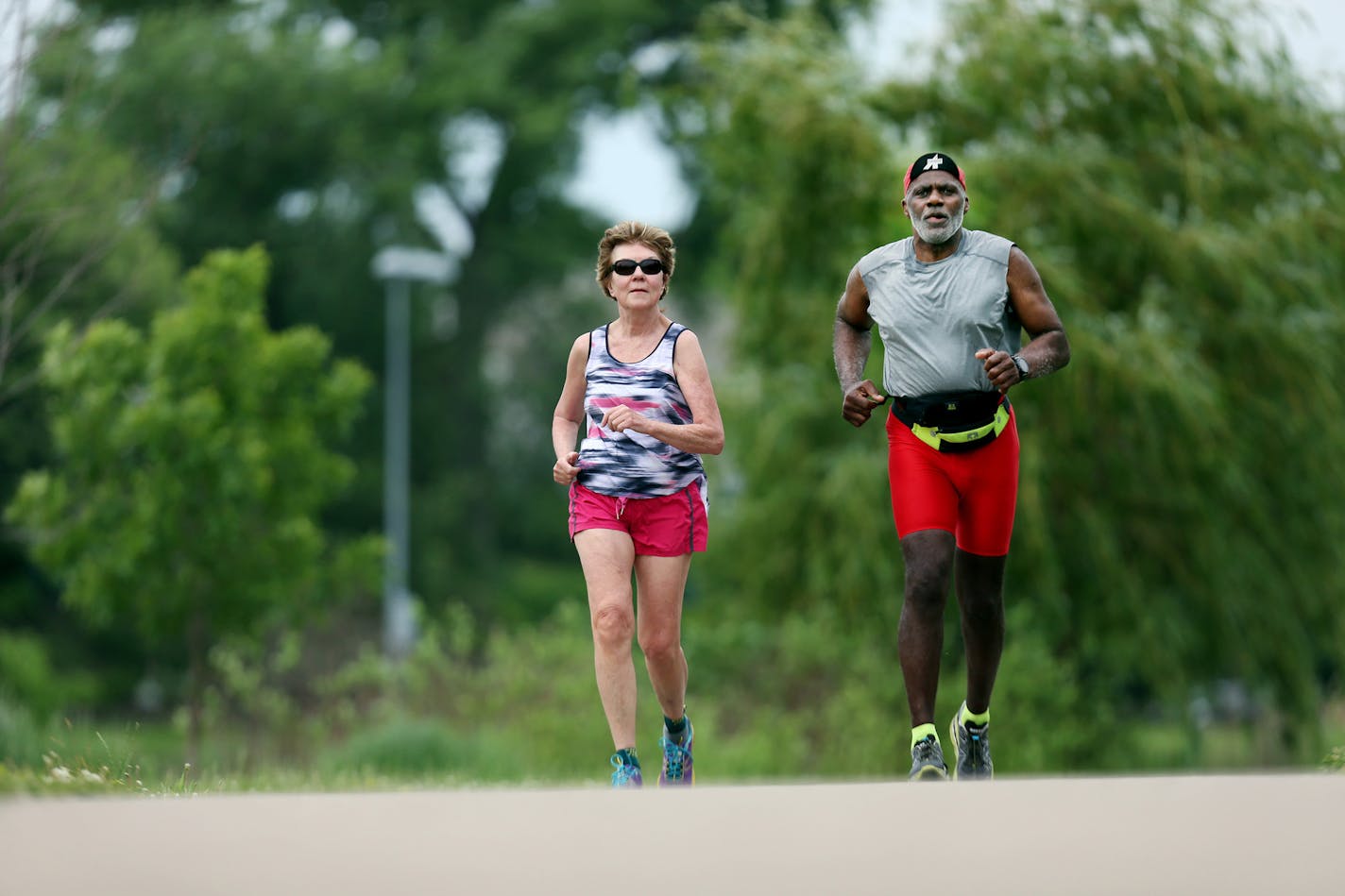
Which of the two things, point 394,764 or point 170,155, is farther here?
point 170,155

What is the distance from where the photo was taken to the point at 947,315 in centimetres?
579

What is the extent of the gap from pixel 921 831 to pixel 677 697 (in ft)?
7.34

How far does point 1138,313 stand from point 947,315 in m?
9.30

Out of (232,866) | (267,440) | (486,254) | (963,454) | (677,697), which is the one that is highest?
(963,454)

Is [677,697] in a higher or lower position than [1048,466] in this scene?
higher

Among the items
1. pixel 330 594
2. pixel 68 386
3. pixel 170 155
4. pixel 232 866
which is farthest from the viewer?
pixel 170 155

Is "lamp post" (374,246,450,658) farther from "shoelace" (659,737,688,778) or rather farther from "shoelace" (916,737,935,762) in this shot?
"shoelace" (916,737,935,762)

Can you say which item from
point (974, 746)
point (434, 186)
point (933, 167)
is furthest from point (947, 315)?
point (434, 186)

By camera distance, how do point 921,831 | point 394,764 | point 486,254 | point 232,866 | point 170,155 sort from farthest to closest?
1. point 486,254
2. point 170,155
3. point 394,764
4. point 921,831
5. point 232,866

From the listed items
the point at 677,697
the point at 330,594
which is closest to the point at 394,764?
the point at 330,594

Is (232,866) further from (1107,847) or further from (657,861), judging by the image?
(1107,847)

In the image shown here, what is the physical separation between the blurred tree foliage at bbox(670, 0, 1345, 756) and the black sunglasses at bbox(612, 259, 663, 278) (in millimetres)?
8408

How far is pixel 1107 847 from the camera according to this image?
4.02 m

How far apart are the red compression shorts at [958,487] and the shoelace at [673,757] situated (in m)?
1.15
